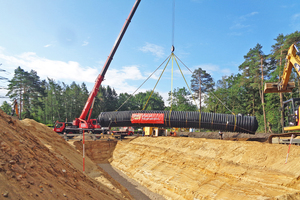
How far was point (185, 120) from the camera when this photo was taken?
18484 millimetres

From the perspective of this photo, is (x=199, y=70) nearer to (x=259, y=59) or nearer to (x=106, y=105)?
(x=259, y=59)

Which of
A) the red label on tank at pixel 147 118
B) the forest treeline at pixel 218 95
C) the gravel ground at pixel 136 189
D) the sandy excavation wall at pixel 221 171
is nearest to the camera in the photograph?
the sandy excavation wall at pixel 221 171

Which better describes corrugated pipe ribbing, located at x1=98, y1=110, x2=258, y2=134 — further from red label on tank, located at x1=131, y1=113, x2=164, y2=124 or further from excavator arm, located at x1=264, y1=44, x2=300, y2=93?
excavator arm, located at x1=264, y1=44, x2=300, y2=93

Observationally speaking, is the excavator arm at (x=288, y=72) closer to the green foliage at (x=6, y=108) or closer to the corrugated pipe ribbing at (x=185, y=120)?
the corrugated pipe ribbing at (x=185, y=120)

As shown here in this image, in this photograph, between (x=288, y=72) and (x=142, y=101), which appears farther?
(x=142, y=101)

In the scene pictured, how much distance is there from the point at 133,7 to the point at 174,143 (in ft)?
48.7

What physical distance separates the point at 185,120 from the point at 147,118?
360 centimetres

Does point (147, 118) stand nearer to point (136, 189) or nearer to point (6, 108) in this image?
point (136, 189)

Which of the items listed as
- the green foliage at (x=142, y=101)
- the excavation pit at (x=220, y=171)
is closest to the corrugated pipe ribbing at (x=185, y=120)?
the excavation pit at (x=220, y=171)

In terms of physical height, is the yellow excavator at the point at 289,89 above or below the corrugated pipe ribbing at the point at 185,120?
above

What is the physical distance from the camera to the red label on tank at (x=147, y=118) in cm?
1915

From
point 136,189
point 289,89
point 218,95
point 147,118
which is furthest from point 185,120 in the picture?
point 218,95

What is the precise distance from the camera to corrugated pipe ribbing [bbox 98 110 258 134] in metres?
17.4

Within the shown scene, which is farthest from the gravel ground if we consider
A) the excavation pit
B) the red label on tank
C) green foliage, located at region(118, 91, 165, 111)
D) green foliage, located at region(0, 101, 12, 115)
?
green foliage, located at region(118, 91, 165, 111)
